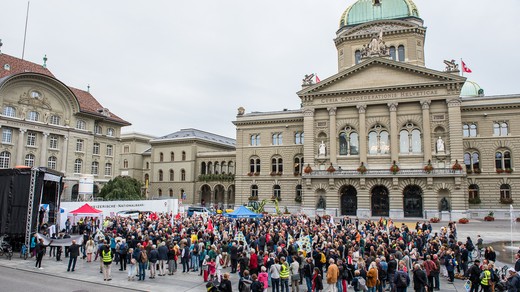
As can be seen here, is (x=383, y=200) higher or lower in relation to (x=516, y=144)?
lower

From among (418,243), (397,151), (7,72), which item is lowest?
(418,243)

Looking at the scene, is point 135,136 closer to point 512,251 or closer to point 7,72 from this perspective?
point 7,72

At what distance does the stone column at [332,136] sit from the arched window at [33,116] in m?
38.8

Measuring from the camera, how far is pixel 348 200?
161ft

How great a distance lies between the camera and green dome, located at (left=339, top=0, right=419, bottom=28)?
58.1 metres

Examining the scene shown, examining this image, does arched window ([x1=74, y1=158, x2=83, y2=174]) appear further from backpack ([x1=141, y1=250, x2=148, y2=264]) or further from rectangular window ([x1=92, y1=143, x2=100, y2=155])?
backpack ([x1=141, y1=250, x2=148, y2=264])

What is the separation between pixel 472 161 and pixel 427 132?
7.12m

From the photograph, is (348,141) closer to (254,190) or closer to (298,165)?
(298,165)

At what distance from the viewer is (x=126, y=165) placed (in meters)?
78.3

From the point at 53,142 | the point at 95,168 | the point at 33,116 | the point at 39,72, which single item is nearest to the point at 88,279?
the point at 33,116

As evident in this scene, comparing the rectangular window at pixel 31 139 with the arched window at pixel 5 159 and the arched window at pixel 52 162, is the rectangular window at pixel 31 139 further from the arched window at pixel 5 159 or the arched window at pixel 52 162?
the arched window at pixel 52 162

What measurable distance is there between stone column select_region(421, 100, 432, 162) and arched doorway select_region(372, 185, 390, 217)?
6504 mm

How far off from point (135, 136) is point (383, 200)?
173 feet

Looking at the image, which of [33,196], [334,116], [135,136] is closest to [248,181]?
[334,116]
